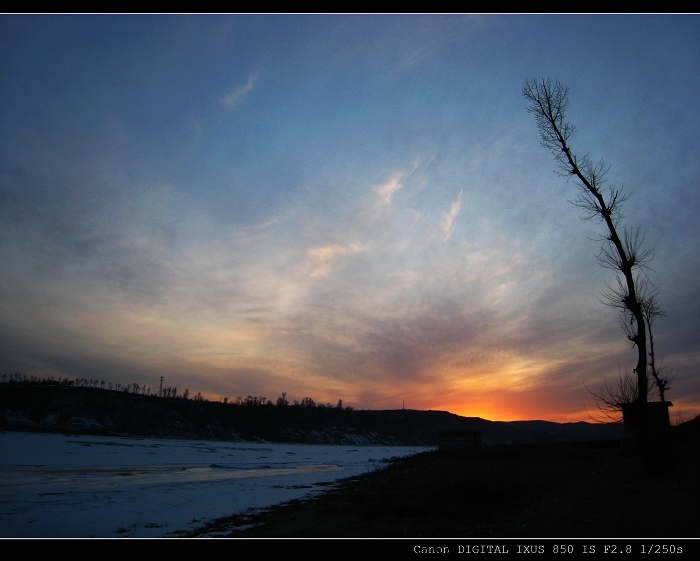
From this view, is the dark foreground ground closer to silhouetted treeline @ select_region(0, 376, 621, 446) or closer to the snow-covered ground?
the snow-covered ground

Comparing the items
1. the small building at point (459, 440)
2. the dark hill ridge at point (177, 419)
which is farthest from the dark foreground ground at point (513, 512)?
the dark hill ridge at point (177, 419)

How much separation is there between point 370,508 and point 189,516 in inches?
269

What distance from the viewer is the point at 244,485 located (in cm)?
2723

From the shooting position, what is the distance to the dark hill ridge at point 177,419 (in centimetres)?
9725

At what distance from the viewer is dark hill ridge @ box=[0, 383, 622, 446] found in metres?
97.2

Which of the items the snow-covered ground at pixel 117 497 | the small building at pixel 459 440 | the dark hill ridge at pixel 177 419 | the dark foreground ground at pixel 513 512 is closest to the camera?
the dark foreground ground at pixel 513 512

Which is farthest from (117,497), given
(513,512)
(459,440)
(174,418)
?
(174,418)

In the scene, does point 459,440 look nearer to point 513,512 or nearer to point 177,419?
point 513,512

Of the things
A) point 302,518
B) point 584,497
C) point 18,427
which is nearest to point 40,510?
point 302,518

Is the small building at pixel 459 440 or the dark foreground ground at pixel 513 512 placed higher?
the dark foreground ground at pixel 513 512

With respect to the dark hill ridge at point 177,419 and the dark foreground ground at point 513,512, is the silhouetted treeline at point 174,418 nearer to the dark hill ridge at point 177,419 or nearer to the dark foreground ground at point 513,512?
the dark hill ridge at point 177,419

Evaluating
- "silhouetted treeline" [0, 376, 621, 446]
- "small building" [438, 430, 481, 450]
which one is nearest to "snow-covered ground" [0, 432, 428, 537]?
"small building" [438, 430, 481, 450]

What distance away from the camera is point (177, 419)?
397ft
